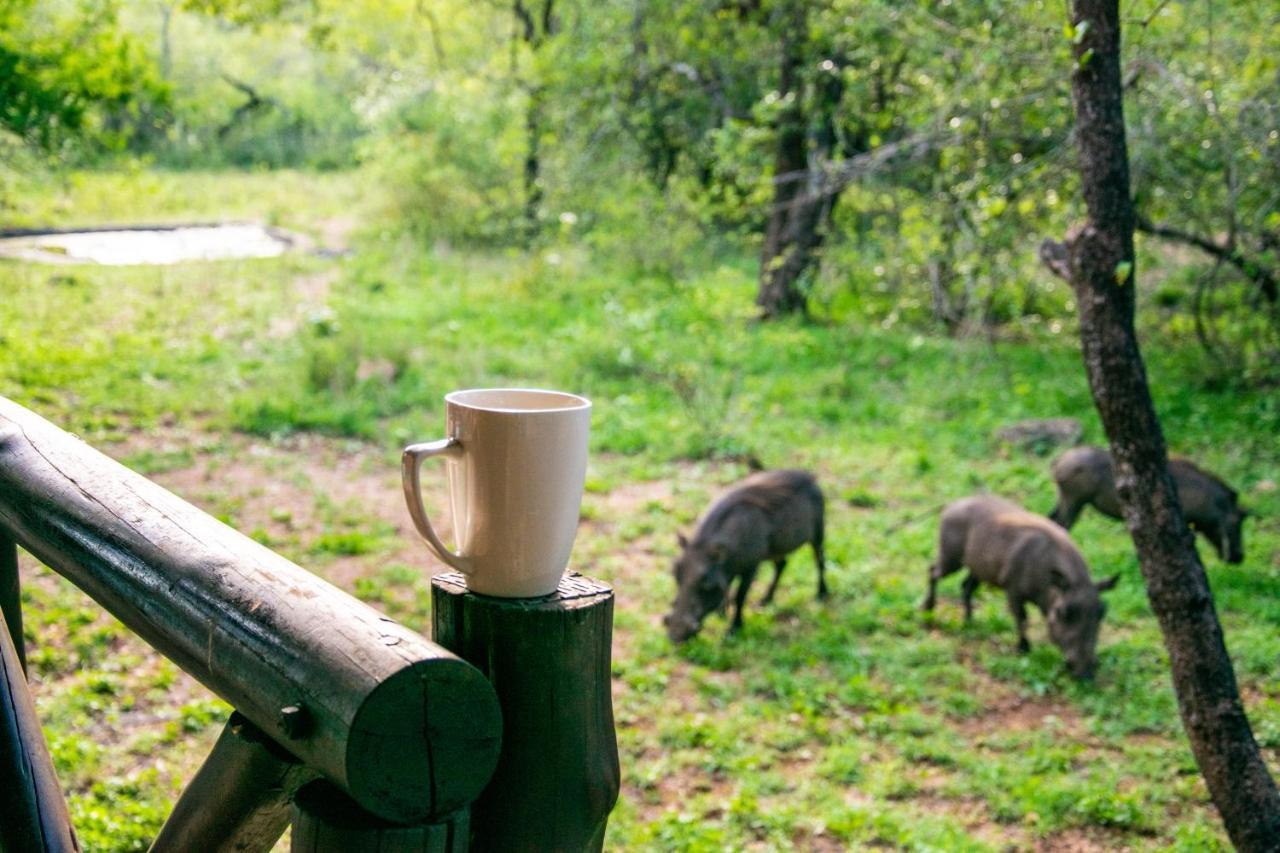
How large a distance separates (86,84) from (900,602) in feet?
29.6

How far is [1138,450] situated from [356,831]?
116 inches

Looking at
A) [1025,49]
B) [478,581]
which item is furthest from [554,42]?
[478,581]

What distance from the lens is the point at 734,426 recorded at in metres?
10.1

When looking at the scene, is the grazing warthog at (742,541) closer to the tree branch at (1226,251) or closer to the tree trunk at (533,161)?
the tree branch at (1226,251)

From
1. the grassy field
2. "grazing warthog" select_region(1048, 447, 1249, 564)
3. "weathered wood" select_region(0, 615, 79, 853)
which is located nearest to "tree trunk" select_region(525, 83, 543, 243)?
the grassy field

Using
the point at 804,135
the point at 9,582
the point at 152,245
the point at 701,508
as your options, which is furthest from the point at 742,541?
the point at 152,245

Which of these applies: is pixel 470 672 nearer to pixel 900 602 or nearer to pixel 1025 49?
pixel 900 602

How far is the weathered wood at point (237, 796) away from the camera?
71.0 inches

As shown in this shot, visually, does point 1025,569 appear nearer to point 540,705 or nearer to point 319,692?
point 540,705

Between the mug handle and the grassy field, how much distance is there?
286 cm

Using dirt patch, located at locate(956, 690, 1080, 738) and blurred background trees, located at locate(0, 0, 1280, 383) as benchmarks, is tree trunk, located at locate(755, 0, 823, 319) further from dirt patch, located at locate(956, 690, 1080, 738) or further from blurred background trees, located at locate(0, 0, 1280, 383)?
dirt patch, located at locate(956, 690, 1080, 738)

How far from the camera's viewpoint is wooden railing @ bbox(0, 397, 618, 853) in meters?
1.49

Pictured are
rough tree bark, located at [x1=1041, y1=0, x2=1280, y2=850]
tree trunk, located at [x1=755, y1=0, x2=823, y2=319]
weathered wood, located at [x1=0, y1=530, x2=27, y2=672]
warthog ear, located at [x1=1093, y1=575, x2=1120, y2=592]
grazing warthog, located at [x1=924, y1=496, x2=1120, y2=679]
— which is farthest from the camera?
tree trunk, located at [x1=755, y1=0, x2=823, y2=319]

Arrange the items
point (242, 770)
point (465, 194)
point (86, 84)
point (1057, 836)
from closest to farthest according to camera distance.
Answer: point (242, 770) → point (1057, 836) → point (86, 84) → point (465, 194)
